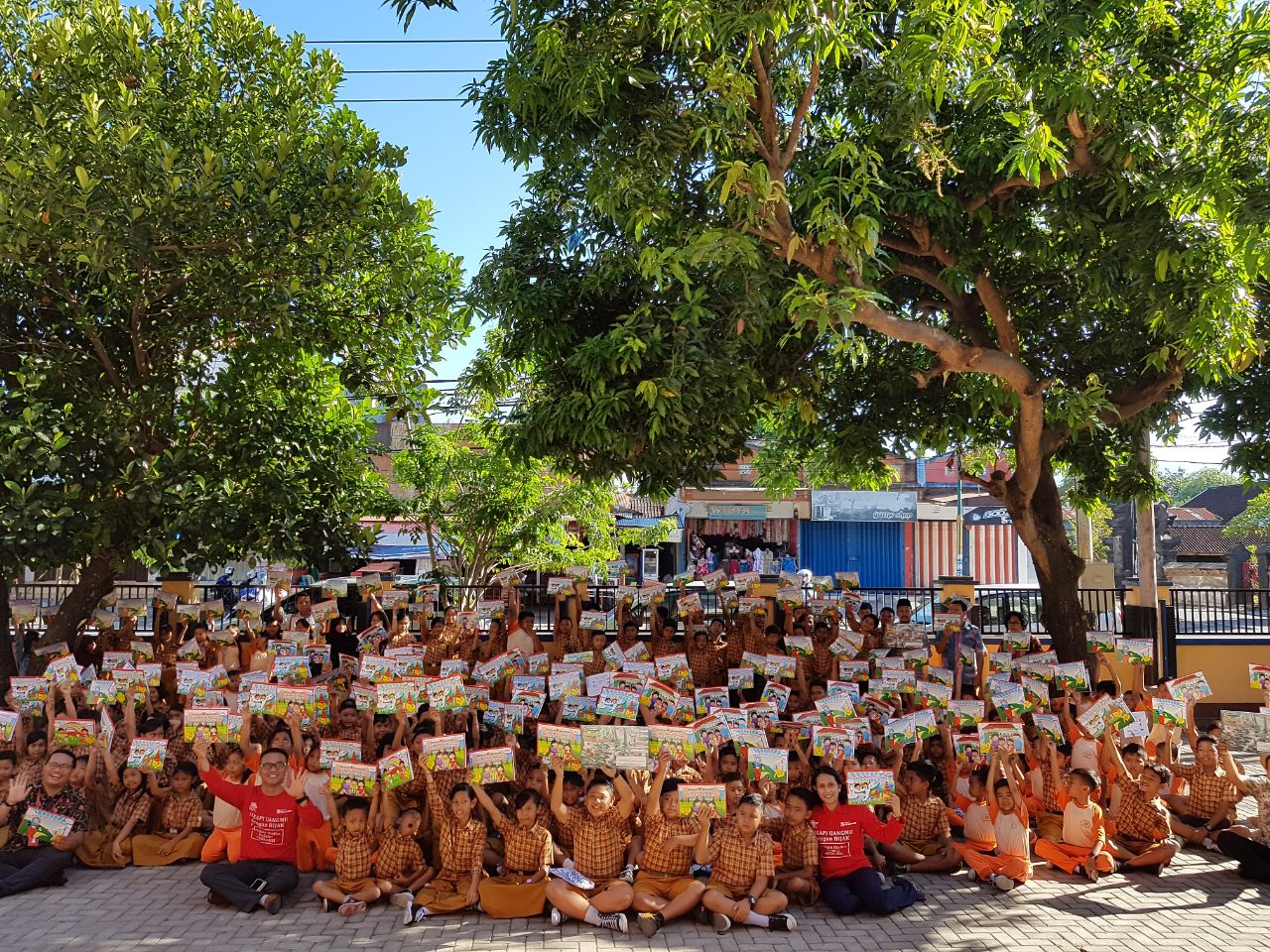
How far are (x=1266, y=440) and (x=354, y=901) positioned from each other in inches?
419

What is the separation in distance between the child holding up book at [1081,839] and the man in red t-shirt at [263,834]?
5.65 metres

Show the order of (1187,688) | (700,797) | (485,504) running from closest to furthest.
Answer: (700,797) < (1187,688) < (485,504)

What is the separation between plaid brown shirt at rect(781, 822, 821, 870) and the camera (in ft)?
22.5

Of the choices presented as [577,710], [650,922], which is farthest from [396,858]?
[650,922]

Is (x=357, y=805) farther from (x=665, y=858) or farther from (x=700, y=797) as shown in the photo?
(x=700, y=797)

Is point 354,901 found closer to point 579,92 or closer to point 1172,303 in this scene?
point 579,92

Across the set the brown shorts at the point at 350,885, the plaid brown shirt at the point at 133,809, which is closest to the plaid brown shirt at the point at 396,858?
the brown shorts at the point at 350,885

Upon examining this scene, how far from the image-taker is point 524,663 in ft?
30.1

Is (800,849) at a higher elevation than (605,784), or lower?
lower

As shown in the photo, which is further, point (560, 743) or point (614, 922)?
point (560, 743)

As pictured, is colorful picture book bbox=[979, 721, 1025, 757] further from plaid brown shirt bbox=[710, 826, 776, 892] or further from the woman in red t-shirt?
plaid brown shirt bbox=[710, 826, 776, 892]

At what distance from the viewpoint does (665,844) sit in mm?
6648

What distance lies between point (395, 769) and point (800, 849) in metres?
2.91

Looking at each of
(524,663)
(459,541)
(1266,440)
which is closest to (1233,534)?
(1266,440)
